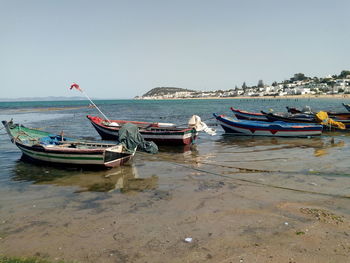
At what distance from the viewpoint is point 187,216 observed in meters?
6.91

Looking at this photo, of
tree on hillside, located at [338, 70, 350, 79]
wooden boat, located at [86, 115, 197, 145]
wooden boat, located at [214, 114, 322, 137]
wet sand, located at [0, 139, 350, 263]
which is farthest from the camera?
tree on hillside, located at [338, 70, 350, 79]

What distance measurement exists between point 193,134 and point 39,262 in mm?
13549

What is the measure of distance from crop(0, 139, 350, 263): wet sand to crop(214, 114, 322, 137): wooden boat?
29.4ft

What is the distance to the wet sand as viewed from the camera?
5305 millimetres

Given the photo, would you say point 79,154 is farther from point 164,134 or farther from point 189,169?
point 164,134

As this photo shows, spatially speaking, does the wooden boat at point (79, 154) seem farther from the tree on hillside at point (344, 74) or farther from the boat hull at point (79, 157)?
the tree on hillside at point (344, 74)

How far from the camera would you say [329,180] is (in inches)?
369

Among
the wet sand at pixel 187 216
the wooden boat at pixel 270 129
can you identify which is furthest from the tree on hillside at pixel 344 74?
the wet sand at pixel 187 216

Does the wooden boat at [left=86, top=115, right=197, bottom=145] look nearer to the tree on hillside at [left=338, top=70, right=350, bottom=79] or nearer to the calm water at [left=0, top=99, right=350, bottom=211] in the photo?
the calm water at [left=0, top=99, right=350, bottom=211]

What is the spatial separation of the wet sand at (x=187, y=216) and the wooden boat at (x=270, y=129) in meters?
8.97

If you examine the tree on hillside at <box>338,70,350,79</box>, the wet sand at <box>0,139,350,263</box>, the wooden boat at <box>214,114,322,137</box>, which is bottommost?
the wet sand at <box>0,139,350,263</box>

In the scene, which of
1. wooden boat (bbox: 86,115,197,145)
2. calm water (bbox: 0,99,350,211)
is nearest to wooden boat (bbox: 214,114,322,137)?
calm water (bbox: 0,99,350,211)

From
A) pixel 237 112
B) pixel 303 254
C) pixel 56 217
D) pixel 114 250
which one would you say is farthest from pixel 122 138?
pixel 237 112

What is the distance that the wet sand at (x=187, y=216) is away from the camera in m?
5.30
